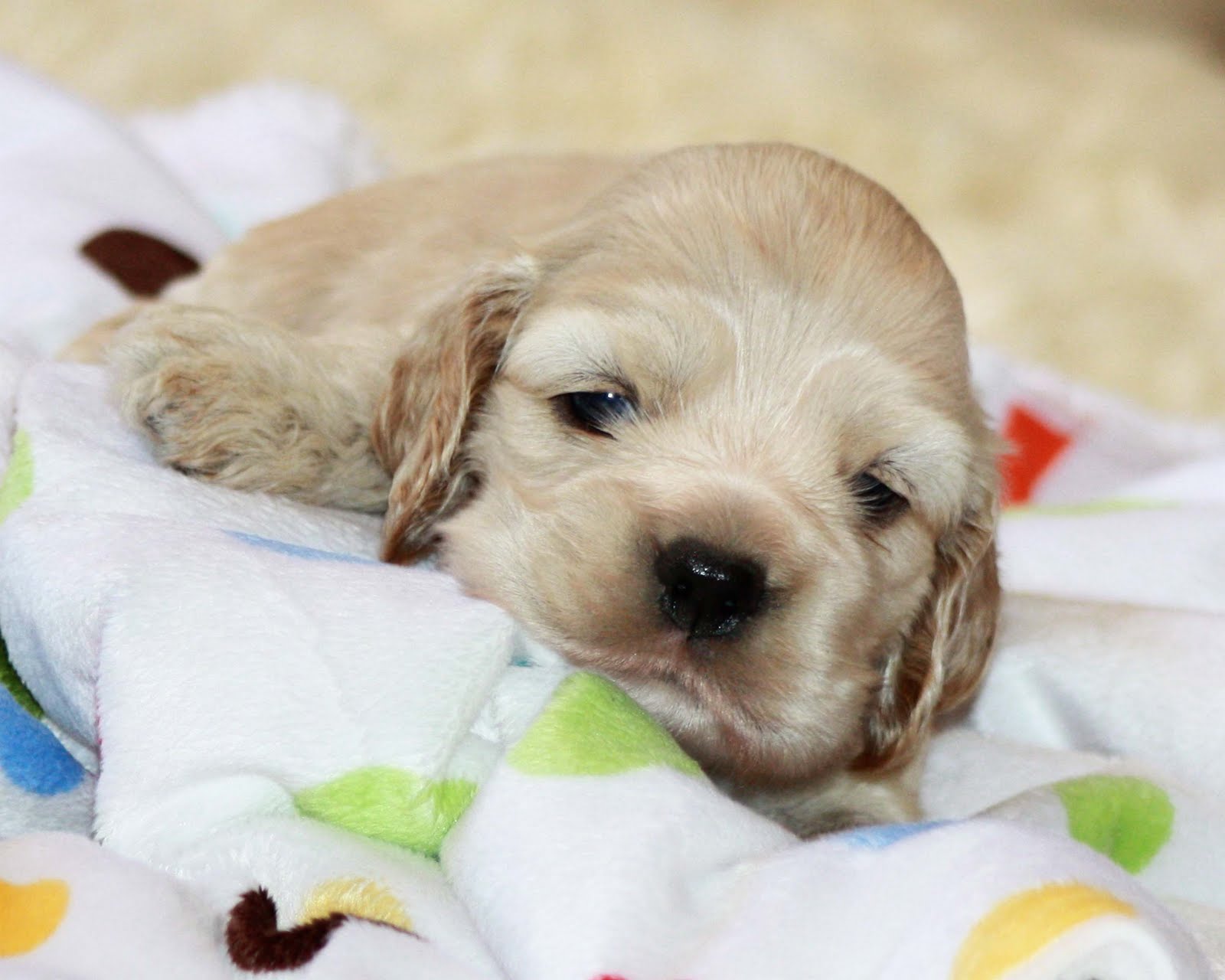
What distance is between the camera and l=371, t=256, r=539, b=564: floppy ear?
202 centimetres

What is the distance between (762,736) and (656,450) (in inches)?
15.6

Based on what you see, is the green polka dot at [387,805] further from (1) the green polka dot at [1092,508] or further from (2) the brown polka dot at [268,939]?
(1) the green polka dot at [1092,508]

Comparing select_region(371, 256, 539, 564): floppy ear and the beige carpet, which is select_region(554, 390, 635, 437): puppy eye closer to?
select_region(371, 256, 539, 564): floppy ear

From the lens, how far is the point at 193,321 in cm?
212

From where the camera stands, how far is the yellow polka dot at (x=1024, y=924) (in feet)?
3.43

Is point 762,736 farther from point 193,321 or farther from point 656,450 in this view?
point 193,321

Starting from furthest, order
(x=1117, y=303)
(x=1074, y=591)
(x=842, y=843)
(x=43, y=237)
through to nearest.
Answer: (x=1117, y=303) → (x=43, y=237) → (x=1074, y=591) → (x=842, y=843)

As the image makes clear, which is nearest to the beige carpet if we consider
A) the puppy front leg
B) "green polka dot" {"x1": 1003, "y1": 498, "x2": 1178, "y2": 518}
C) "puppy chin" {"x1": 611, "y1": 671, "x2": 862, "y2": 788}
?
"green polka dot" {"x1": 1003, "y1": 498, "x2": 1178, "y2": 518}

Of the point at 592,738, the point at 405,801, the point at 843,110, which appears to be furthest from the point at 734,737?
the point at 843,110

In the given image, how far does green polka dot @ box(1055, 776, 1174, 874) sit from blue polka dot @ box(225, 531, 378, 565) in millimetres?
926

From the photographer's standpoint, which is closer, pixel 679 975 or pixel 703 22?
pixel 679 975

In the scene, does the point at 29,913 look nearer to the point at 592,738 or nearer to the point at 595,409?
the point at 592,738

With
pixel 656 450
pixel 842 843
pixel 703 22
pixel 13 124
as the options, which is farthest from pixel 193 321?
pixel 703 22

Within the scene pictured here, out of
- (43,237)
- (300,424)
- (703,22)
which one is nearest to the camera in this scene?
(300,424)
